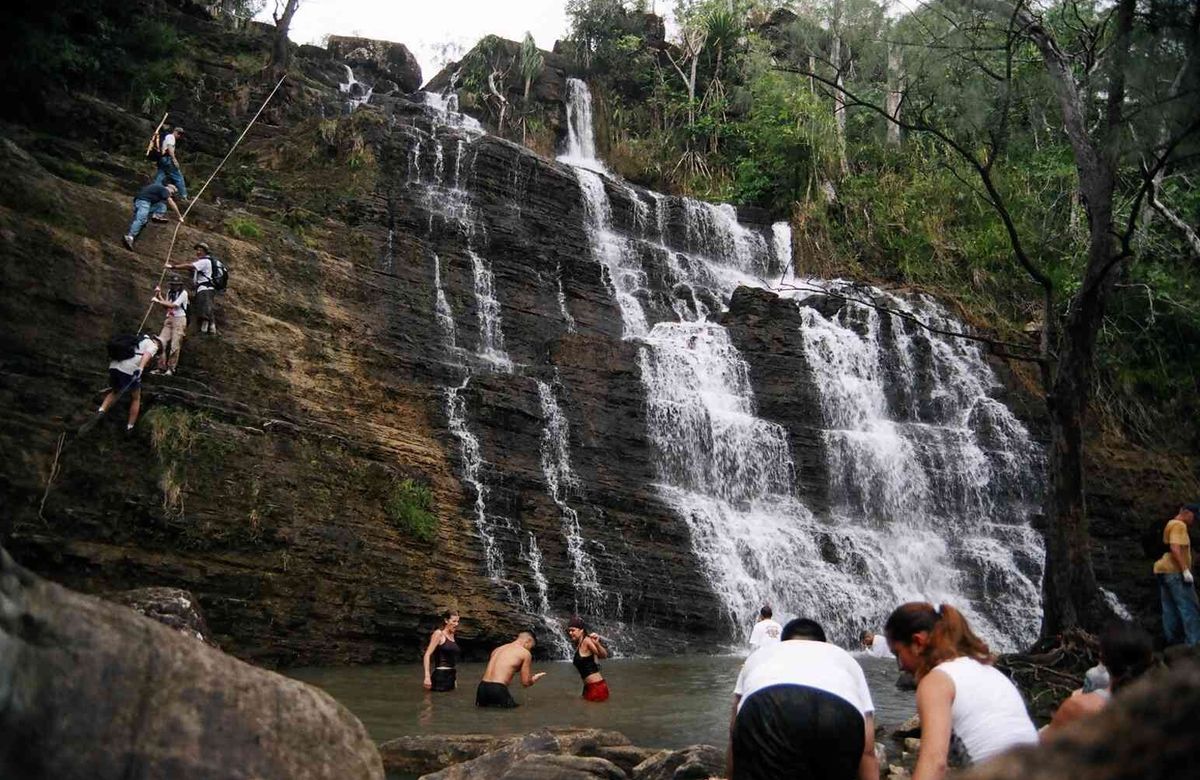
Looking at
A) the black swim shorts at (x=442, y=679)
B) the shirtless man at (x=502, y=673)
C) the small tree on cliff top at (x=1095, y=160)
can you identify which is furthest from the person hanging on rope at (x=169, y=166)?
the small tree on cliff top at (x=1095, y=160)

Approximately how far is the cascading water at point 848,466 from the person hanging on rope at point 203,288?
28.0 ft

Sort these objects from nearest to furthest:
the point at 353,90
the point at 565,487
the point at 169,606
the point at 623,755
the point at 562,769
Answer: the point at 562,769 → the point at 623,755 → the point at 169,606 → the point at 565,487 → the point at 353,90

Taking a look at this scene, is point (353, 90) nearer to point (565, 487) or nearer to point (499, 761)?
point (565, 487)

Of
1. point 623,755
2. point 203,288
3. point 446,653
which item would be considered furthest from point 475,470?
point 623,755

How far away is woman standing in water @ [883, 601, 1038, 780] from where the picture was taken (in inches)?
139

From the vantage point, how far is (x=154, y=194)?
15.8 meters

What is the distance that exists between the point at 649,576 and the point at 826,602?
3361 millimetres

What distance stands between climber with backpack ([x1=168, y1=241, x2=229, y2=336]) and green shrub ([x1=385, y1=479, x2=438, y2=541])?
3774 mm

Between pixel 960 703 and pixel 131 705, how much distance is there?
115 inches

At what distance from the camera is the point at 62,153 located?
1770cm

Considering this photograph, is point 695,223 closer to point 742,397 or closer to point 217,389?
point 742,397

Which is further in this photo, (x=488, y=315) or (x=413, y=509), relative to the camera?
(x=488, y=315)

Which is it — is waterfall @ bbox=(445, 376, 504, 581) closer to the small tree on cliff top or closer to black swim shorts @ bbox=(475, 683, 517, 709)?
black swim shorts @ bbox=(475, 683, 517, 709)

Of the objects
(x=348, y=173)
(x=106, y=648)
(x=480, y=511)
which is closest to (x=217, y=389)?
(x=480, y=511)
